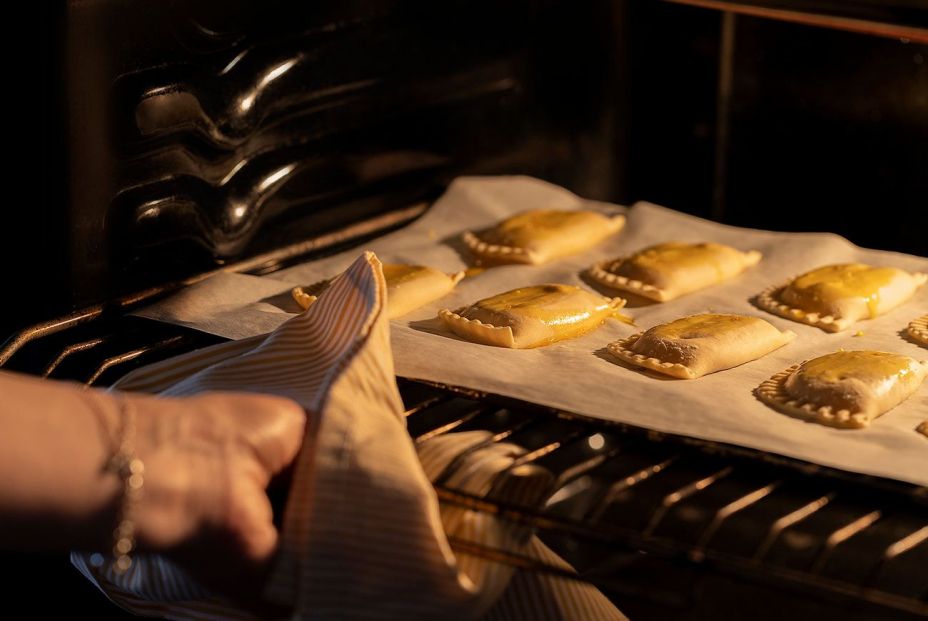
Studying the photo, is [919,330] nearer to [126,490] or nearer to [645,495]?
[645,495]

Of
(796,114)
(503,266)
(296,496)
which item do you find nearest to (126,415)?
(296,496)

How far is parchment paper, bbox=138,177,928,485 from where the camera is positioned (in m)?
1.18

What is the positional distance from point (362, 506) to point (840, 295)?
2.83 feet

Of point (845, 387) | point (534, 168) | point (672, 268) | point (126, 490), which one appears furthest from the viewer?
point (534, 168)

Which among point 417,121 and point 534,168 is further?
point 534,168

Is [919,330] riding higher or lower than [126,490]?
lower

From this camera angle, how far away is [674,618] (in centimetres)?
121

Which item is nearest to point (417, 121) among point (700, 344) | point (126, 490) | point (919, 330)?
point (700, 344)

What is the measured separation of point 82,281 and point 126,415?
547 mm

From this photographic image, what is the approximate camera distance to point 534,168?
81.4 inches

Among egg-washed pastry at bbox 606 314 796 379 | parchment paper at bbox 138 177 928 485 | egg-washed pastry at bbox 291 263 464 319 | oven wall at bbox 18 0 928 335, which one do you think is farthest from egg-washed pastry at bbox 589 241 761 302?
oven wall at bbox 18 0 928 335

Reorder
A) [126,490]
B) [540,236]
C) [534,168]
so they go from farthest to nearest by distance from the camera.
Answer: [534,168]
[540,236]
[126,490]

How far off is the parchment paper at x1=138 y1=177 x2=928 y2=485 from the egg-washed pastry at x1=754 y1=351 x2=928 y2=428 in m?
0.02

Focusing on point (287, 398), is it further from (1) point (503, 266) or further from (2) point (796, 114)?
(2) point (796, 114)
